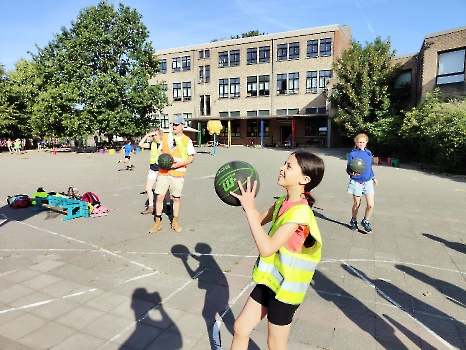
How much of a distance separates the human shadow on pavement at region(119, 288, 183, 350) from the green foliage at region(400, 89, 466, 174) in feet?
55.8

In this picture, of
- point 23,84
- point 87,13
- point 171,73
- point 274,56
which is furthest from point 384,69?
point 23,84

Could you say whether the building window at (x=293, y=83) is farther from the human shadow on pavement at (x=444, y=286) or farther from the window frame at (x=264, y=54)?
the human shadow on pavement at (x=444, y=286)

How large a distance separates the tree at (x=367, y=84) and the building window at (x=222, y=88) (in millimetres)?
22984

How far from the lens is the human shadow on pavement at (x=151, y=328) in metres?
3.14

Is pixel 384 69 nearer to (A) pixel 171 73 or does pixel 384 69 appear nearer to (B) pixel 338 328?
(B) pixel 338 328

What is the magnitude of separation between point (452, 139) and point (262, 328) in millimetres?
16684

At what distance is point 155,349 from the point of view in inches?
121

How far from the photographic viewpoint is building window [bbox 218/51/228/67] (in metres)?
45.8

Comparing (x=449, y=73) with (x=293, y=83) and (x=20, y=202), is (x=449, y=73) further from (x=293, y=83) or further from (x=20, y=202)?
(x=20, y=202)

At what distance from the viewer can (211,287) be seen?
4.29m

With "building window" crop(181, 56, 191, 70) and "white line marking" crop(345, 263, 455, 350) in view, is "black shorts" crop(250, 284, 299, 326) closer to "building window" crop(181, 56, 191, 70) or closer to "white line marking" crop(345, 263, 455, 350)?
"white line marking" crop(345, 263, 455, 350)

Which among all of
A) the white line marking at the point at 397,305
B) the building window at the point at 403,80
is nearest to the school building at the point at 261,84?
the building window at the point at 403,80

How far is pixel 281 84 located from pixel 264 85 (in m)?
2.34

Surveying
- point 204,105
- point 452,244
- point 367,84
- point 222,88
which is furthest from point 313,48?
point 452,244
